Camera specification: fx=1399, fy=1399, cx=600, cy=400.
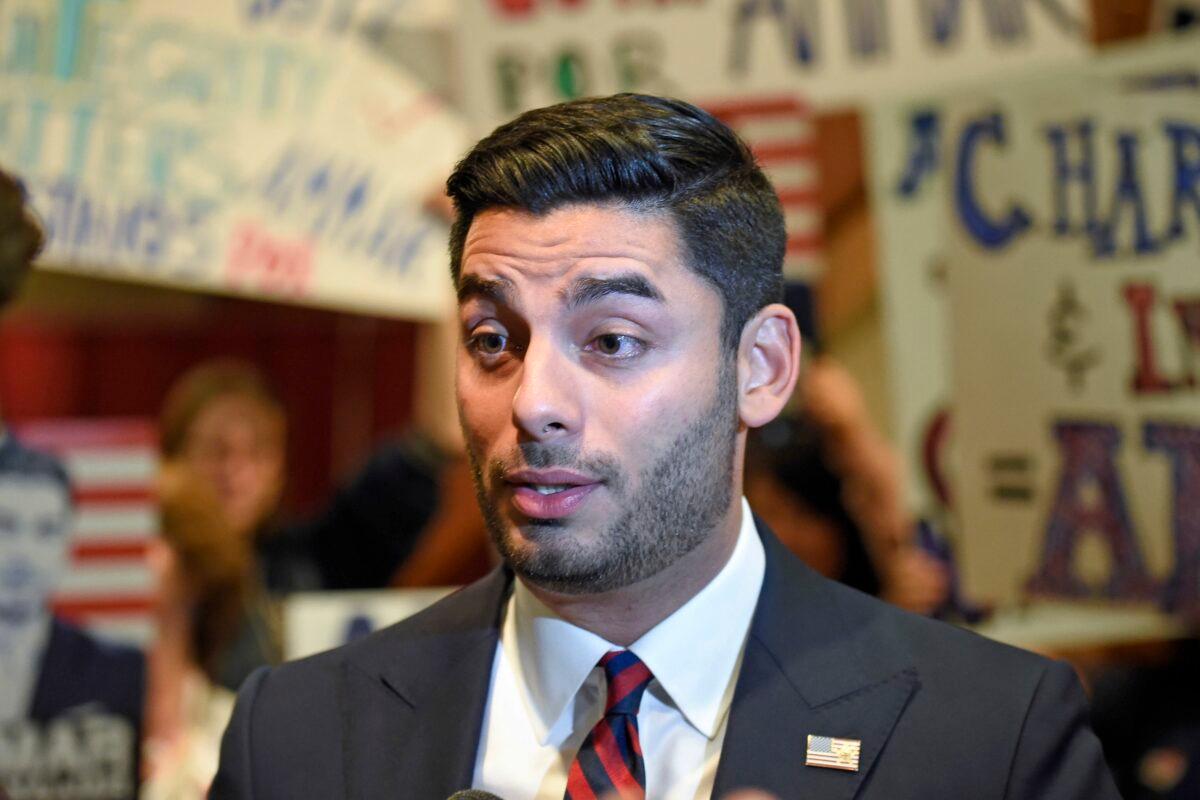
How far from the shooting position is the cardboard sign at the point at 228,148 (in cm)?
251

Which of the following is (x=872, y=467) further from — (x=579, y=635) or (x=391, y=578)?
(x=579, y=635)

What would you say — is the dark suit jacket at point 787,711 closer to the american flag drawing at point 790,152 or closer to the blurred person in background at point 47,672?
the blurred person in background at point 47,672

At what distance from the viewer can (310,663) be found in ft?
5.16

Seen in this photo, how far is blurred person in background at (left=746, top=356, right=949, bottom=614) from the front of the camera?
3102 mm

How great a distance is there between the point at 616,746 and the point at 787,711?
0.58 feet

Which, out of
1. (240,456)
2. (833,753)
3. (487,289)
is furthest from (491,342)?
(240,456)

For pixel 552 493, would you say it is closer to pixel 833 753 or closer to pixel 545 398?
pixel 545 398

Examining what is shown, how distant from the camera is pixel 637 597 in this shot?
145 cm

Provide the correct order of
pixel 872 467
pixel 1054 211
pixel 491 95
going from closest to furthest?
1. pixel 1054 211
2. pixel 491 95
3. pixel 872 467

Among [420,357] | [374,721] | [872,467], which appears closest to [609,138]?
[374,721]

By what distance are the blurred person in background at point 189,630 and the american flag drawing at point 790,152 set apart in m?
1.41

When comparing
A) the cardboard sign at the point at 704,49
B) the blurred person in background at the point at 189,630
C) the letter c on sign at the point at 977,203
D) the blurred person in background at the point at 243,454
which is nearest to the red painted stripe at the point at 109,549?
the blurred person in background at the point at 189,630

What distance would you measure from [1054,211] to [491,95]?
1.11 meters

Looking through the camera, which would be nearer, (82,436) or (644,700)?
(644,700)
